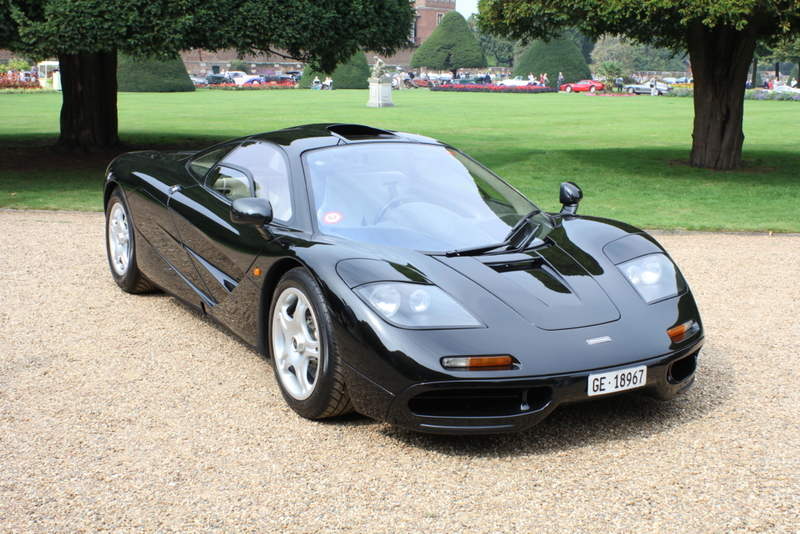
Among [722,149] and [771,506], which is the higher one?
[722,149]

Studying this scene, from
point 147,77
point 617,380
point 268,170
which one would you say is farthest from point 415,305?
point 147,77

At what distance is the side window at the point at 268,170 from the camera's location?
4.32 metres

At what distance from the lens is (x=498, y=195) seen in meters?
4.71

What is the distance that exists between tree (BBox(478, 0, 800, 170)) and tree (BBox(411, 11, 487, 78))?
233ft

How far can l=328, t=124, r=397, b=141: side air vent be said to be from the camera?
4781 mm

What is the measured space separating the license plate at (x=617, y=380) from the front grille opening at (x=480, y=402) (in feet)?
0.62

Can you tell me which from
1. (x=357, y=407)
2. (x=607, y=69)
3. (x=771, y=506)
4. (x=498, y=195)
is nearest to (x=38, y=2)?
(x=498, y=195)

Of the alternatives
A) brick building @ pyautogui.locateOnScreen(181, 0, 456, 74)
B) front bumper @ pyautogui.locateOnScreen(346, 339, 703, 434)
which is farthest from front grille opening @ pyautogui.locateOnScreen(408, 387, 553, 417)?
brick building @ pyautogui.locateOnScreen(181, 0, 456, 74)

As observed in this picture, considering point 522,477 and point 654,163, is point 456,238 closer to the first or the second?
point 522,477

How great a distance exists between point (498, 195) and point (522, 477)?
1.93m

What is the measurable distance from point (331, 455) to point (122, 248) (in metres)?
3.29

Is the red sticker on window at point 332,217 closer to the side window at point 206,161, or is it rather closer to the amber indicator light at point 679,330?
the side window at point 206,161

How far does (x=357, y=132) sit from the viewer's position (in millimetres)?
4879

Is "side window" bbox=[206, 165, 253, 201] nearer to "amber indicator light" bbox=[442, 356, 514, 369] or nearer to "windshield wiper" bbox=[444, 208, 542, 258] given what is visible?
"windshield wiper" bbox=[444, 208, 542, 258]
